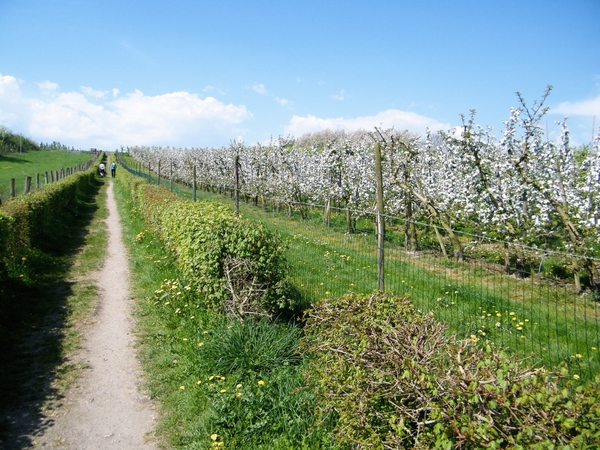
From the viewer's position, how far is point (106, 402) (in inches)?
168

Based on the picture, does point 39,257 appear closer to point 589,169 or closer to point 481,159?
point 481,159

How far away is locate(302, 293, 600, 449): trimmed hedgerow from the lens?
1877 mm

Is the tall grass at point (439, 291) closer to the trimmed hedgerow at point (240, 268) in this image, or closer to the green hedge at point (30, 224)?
the trimmed hedgerow at point (240, 268)

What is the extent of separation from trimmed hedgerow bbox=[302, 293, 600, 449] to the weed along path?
1719mm

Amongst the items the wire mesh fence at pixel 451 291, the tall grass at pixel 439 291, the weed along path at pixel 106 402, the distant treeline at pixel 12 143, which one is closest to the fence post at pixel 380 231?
the wire mesh fence at pixel 451 291


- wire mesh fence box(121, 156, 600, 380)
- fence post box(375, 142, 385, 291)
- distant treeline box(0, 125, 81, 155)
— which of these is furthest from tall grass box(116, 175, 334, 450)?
distant treeline box(0, 125, 81, 155)

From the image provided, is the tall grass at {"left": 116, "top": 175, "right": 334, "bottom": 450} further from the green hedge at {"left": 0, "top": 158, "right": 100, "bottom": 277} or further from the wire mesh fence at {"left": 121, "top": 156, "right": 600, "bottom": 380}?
the green hedge at {"left": 0, "top": 158, "right": 100, "bottom": 277}

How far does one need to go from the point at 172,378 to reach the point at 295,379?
4.78 ft

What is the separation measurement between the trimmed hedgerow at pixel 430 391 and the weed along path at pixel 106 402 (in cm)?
172

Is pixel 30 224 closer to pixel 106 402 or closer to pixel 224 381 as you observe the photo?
pixel 106 402

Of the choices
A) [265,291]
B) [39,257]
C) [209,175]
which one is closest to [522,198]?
[265,291]

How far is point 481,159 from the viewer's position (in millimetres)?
9883

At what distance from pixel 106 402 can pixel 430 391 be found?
10.8 feet

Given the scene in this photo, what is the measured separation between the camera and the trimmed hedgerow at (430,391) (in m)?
1.88
